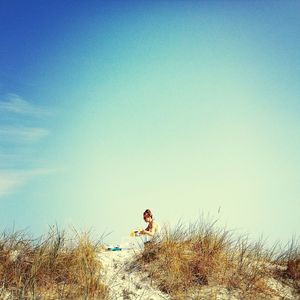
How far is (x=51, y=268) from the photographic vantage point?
6.60 metres

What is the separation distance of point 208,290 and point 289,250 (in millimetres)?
2478

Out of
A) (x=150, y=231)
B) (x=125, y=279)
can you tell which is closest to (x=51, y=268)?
(x=125, y=279)

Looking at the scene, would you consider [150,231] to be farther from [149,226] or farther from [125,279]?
[125,279]

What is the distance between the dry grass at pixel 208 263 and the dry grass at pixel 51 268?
1112 millimetres

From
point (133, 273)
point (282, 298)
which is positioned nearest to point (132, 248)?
point (133, 273)

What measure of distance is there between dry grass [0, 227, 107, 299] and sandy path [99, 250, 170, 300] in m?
0.24

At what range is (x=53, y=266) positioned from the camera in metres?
6.61

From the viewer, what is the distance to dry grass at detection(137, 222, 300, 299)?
665 cm

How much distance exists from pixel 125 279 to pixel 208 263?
1.51 metres

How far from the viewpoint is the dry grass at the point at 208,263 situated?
6652mm

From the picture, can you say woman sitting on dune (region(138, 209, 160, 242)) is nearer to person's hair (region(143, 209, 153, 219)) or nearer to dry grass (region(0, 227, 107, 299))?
person's hair (region(143, 209, 153, 219))

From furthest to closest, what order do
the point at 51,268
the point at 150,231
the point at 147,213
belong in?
the point at 147,213 → the point at 150,231 → the point at 51,268

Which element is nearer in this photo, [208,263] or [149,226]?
[208,263]

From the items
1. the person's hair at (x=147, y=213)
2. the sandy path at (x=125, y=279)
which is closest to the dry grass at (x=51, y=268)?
the sandy path at (x=125, y=279)
